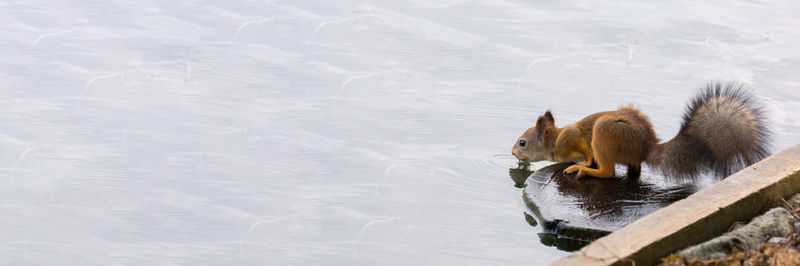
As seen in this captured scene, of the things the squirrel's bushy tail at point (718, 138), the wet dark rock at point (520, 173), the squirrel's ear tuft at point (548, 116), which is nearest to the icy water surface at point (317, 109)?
the wet dark rock at point (520, 173)

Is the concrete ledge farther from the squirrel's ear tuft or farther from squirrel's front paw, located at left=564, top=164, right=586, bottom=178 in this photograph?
the squirrel's ear tuft

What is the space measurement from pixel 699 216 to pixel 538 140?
62.2 inches

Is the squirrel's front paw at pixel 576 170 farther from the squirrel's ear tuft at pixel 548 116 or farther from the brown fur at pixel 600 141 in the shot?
the squirrel's ear tuft at pixel 548 116

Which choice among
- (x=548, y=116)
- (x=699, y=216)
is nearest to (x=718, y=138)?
(x=699, y=216)

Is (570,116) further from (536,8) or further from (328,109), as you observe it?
(536,8)

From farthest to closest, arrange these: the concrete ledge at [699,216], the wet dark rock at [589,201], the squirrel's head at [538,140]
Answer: the squirrel's head at [538,140] < the wet dark rock at [589,201] < the concrete ledge at [699,216]

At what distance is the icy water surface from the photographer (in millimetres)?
4398

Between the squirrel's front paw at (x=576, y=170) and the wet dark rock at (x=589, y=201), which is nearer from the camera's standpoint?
the wet dark rock at (x=589, y=201)

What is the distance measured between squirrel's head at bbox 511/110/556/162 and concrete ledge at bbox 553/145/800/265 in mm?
1202

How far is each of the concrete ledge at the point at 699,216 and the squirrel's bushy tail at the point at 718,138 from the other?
221mm

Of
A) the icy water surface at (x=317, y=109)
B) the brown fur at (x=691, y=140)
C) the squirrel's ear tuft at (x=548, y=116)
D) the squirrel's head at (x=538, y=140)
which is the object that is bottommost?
the icy water surface at (x=317, y=109)

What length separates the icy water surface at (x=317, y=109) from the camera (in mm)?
4398

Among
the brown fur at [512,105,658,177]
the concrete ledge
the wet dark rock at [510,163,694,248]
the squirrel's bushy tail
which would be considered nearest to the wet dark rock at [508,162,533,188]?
the brown fur at [512,105,658,177]

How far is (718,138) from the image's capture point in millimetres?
3963
